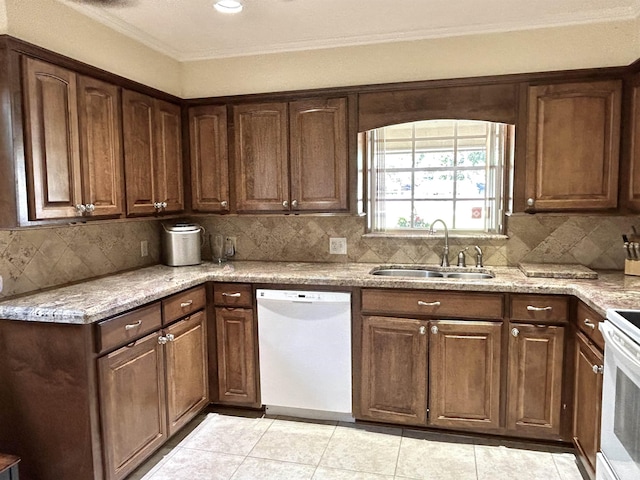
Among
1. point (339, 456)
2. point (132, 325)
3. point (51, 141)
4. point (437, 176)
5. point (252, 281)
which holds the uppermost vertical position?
point (51, 141)

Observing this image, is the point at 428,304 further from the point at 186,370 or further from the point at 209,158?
the point at 209,158

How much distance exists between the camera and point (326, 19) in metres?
2.83

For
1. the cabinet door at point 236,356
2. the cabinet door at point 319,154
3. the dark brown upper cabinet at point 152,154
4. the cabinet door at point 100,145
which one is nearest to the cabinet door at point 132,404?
the cabinet door at point 236,356

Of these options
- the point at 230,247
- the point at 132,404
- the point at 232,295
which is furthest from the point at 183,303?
the point at 230,247

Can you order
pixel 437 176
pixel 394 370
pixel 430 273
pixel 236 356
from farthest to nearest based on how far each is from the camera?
1. pixel 437 176
2. pixel 430 273
3. pixel 236 356
4. pixel 394 370

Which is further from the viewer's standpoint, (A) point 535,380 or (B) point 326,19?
(B) point 326,19

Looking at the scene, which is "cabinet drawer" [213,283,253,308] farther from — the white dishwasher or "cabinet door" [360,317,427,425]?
"cabinet door" [360,317,427,425]

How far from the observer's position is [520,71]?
9.61ft

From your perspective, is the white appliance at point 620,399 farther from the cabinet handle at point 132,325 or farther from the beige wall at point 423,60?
the cabinet handle at point 132,325

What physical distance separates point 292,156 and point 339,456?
6.28 feet

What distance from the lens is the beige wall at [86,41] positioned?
7.39 ft

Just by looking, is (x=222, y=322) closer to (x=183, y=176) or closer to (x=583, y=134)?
(x=183, y=176)

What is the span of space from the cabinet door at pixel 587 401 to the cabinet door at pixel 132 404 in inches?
86.6

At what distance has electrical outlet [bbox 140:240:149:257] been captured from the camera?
133 inches
